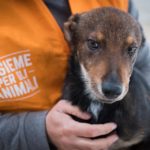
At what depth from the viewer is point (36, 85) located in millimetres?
1855

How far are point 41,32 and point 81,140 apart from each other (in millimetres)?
412

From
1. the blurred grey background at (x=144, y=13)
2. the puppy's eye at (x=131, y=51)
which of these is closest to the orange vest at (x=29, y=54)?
the puppy's eye at (x=131, y=51)

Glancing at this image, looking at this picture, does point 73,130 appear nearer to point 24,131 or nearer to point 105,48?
point 24,131

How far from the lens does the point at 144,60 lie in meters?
2.14

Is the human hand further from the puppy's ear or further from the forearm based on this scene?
the puppy's ear

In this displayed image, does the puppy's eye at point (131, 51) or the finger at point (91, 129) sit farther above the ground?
the puppy's eye at point (131, 51)

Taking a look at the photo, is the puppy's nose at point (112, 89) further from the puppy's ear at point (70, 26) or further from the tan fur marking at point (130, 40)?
the puppy's ear at point (70, 26)

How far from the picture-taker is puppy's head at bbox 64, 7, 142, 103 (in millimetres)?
1670

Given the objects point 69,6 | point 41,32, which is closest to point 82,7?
point 69,6

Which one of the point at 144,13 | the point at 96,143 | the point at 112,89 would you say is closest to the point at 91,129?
the point at 96,143

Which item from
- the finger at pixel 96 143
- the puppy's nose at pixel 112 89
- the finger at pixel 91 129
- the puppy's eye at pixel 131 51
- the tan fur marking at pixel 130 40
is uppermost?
the tan fur marking at pixel 130 40

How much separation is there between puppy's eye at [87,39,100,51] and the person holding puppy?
0.40 feet

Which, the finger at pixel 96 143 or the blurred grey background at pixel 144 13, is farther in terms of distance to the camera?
the blurred grey background at pixel 144 13

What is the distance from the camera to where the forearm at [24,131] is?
72.8 inches
